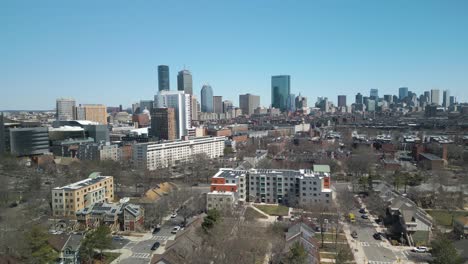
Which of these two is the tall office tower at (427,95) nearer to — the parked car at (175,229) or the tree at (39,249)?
the parked car at (175,229)

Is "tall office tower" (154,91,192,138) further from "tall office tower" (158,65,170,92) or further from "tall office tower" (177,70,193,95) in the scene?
"tall office tower" (158,65,170,92)

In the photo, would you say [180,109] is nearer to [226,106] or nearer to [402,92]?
[226,106]

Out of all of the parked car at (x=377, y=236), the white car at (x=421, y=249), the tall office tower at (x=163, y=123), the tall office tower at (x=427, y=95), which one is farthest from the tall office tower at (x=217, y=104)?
the white car at (x=421, y=249)

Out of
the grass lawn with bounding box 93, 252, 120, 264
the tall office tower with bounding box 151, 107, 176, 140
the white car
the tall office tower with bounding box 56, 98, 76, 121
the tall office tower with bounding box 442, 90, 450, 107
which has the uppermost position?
the tall office tower with bounding box 442, 90, 450, 107

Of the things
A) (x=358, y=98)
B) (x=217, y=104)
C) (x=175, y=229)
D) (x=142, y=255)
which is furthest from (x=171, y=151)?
(x=358, y=98)

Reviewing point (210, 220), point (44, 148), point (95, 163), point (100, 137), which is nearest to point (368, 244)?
point (210, 220)

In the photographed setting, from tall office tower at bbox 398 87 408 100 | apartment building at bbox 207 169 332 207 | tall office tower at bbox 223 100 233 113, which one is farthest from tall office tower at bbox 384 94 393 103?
apartment building at bbox 207 169 332 207

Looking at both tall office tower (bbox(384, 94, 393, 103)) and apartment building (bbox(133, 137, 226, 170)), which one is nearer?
apartment building (bbox(133, 137, 226, 170))
